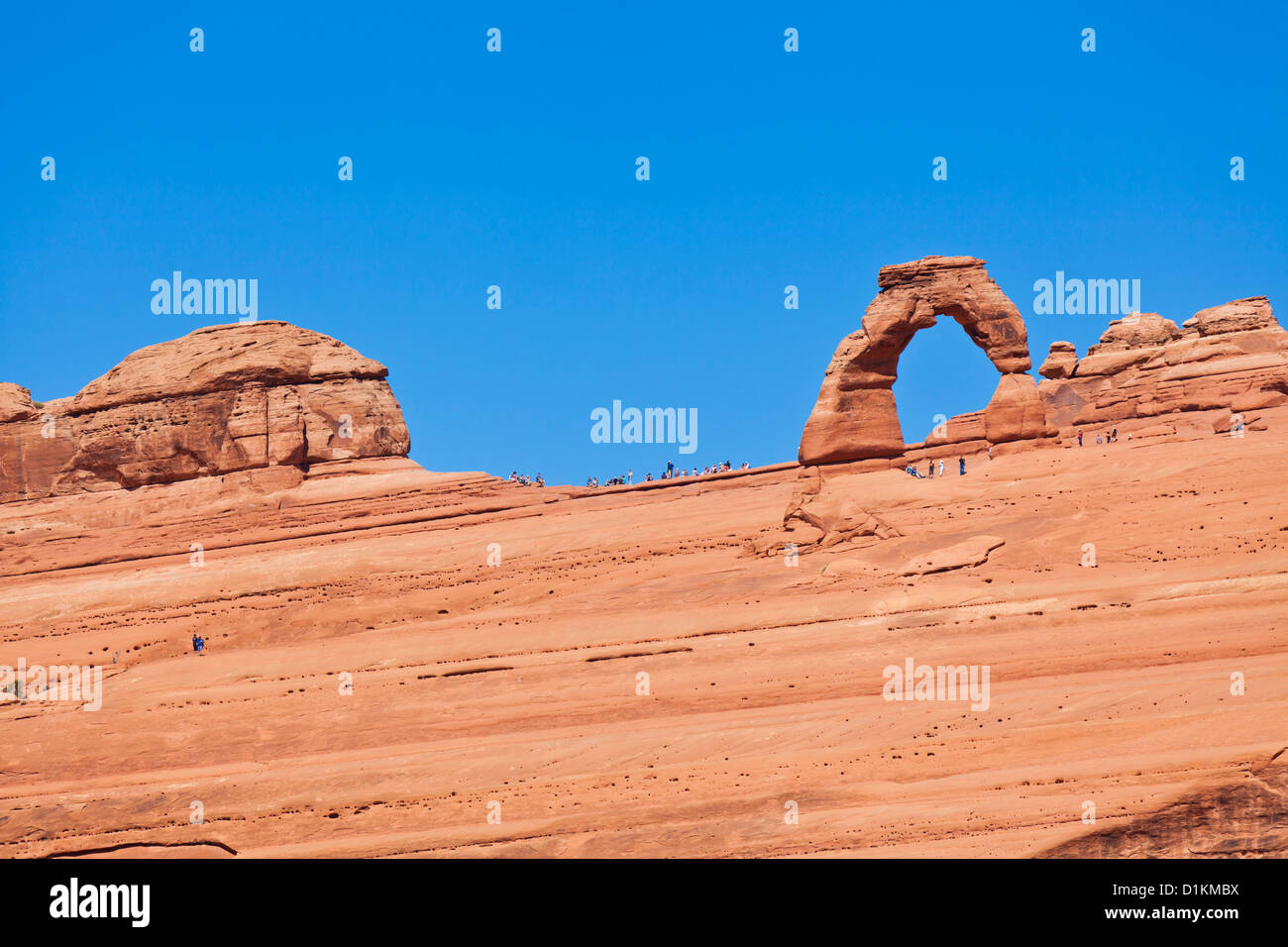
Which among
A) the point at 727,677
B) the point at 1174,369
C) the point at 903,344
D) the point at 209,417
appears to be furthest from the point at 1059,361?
the point at 727,677

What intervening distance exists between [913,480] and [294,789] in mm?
16254

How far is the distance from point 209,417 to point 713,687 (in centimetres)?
3608

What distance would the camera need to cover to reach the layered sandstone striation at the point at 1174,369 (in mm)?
56719

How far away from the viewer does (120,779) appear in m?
30.4

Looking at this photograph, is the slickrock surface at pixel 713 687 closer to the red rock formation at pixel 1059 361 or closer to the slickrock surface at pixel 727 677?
the slickrock surface at pixel 727 677

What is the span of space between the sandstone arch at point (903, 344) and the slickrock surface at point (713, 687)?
1.29 meters

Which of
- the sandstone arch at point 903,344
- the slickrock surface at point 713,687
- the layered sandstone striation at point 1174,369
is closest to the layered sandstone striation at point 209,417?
the slickrock surface at point 713,687

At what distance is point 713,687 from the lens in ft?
96.9

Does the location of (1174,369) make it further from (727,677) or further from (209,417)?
(209,417)

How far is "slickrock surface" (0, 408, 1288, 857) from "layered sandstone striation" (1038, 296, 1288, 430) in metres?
23.1

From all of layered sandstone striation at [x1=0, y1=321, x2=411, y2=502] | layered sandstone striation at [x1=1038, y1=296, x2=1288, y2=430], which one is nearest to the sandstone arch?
layered sandstone striation at [x1=1038, y1=296, x2=1288, y2=430]

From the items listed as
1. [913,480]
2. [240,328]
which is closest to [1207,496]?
[913,480]

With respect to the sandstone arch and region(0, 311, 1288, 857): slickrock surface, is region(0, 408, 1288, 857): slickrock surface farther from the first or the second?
the sandstone arch
